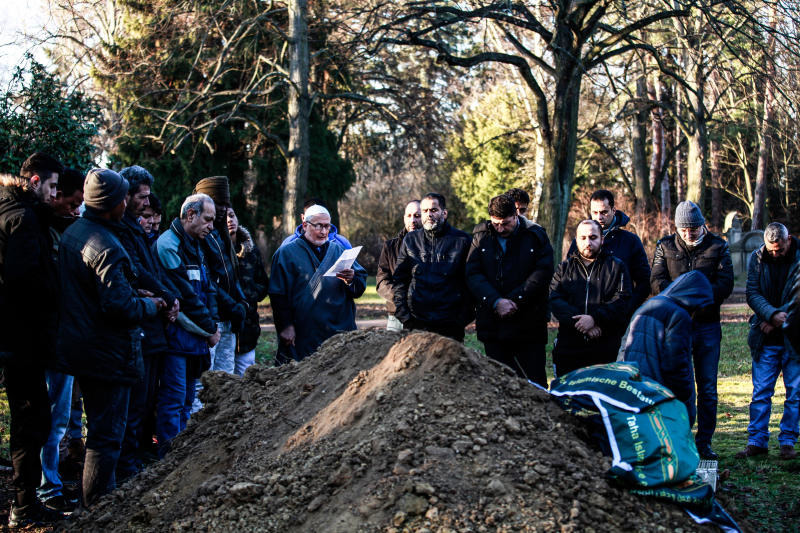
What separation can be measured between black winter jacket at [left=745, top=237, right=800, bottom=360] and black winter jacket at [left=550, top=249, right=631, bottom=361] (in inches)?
50.8

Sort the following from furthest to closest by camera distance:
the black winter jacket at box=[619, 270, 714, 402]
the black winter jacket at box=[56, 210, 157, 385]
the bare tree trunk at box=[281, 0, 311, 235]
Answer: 1. the bare tree trunk at box=[281, 0, 311, 235]
2. the black winter jacket at box=[619, 270, 714, 402]
3. the black winter jacket at box=[56, 210, 157, 385]

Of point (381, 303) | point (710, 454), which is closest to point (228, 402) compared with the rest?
point (710, 454)

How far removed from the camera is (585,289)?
621cm

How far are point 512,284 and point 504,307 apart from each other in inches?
12.0

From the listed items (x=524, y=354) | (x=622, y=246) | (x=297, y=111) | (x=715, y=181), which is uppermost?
(x=297, y=111)

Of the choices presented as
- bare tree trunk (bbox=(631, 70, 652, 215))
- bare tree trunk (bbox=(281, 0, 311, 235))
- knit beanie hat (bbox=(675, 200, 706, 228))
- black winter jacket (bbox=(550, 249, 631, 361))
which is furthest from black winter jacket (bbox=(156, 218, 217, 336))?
bare tree trunk (bbox=(631, 70, 652, 215))

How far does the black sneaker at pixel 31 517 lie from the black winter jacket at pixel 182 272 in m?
1.54

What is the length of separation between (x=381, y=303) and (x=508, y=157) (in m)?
11.7

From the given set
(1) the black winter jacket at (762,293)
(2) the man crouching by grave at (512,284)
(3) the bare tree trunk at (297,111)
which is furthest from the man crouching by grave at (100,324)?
(3) the bare tree trunk at (297,111)

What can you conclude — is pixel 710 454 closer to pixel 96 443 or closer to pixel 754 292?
pixel 754 292

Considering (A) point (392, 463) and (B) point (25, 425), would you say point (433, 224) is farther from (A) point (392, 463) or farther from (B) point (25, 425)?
(B) point (25, 425)

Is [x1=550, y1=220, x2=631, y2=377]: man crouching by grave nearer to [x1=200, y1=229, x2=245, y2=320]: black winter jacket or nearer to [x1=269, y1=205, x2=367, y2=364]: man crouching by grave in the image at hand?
[x1=269, y1=205, x2=367, y2=364]: man crouching by grave

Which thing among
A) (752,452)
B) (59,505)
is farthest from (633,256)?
(59,505)

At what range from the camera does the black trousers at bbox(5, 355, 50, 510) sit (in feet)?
15.6
